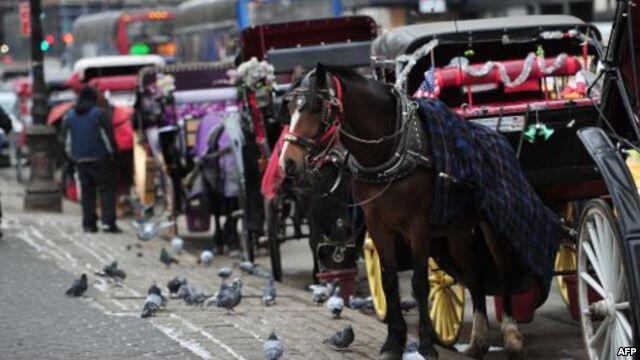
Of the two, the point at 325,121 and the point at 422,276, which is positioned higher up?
the point at 325,121

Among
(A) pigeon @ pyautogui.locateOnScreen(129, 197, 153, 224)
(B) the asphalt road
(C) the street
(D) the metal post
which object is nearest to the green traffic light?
(D) the metal post

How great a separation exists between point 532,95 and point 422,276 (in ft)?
10.6

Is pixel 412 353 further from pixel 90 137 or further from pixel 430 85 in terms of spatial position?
pixel 90 137

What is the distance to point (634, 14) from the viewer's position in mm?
8227

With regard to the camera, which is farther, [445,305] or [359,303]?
[359,303]

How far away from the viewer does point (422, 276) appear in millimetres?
9859

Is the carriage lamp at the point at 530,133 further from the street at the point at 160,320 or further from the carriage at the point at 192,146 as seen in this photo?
the carriage at the point at 192,146

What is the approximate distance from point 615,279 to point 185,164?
11636 millimetres

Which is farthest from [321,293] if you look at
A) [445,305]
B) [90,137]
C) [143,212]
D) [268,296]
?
[90,137]

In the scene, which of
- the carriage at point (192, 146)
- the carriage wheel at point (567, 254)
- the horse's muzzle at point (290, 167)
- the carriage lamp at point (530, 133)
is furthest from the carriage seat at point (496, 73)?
the carriage at point (192, 146)

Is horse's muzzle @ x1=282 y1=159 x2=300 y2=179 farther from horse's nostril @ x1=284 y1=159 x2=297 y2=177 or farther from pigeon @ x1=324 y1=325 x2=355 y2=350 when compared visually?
pigeon @ x1=324 y1=325 x2=355 y2=350

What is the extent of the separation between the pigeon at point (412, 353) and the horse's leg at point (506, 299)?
88 centimetres

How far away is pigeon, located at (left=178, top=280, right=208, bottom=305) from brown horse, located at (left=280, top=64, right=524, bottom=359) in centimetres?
280

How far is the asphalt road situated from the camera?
982 centimetres
